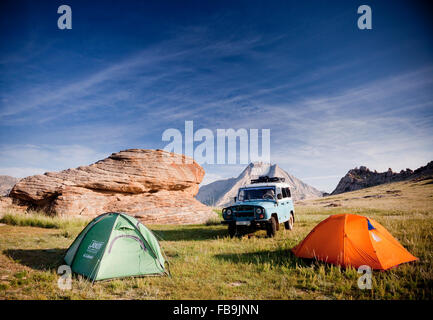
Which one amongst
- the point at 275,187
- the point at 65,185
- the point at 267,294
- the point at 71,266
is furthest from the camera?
the point at 65,185

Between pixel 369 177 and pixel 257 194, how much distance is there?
136 m

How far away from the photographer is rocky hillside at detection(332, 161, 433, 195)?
101375 millimetres

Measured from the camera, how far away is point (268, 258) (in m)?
7.41

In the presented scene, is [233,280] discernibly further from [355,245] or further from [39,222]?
[39,222]

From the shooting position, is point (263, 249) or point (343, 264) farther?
point (263, 249)

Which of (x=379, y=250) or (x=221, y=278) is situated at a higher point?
(x=379, y=250)

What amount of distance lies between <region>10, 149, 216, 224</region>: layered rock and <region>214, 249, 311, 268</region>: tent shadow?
42.0 feet

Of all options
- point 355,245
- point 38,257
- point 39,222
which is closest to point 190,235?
point 38,257

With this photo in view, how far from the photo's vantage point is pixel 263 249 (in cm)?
857

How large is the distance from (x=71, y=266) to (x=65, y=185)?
1434 centimetres

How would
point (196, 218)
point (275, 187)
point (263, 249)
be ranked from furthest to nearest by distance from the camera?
point (196, 218)
point (275, 187)
point (263, 249)

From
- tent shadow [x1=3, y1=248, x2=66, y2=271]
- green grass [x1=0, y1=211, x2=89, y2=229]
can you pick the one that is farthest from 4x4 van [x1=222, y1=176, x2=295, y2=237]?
green grass [x1=0, y1=211, x2=89, y2=229]

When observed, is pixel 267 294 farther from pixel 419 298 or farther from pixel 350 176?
pixel 350 176
